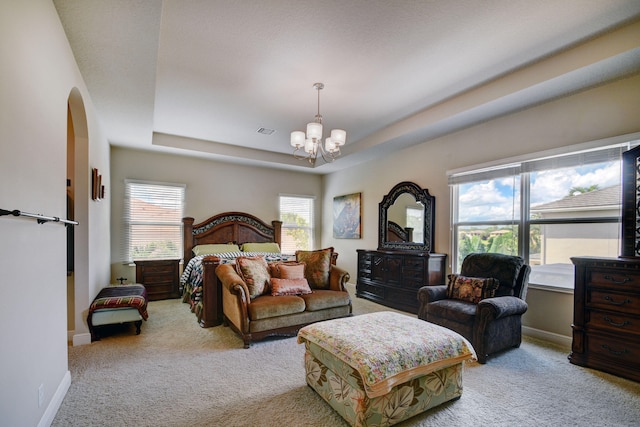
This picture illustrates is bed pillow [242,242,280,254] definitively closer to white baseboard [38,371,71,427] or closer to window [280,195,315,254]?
window [280,195,315,254]

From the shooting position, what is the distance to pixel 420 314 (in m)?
3.49

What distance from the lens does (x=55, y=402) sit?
202 centimetres

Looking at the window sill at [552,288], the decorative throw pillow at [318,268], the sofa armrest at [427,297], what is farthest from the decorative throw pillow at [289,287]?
the window sill at [552,288]

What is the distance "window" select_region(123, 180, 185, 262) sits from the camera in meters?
5.38

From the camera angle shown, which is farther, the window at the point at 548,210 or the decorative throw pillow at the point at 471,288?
the decorative throw pillow at the point at 471,288

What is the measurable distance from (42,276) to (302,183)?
5.66m

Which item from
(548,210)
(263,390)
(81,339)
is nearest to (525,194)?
(548,210)

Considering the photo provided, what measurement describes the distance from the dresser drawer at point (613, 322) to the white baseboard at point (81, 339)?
4988 mm

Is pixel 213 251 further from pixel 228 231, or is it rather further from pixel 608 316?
pixel 608 316

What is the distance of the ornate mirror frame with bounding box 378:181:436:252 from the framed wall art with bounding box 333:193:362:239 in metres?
0.70

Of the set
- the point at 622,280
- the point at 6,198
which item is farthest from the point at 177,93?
the point at 622,280

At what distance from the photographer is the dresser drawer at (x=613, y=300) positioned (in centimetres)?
246

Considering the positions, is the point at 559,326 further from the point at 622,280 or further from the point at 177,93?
the point at 177,93

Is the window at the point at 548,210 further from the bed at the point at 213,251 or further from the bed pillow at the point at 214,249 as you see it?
the bed pillow at the point at 214,249
